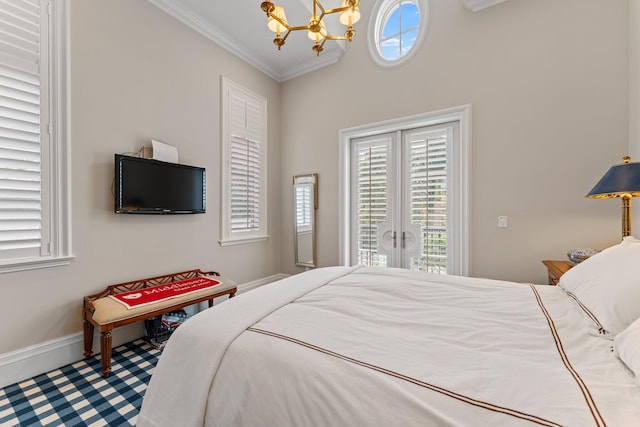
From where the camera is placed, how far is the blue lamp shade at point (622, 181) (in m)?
1.61

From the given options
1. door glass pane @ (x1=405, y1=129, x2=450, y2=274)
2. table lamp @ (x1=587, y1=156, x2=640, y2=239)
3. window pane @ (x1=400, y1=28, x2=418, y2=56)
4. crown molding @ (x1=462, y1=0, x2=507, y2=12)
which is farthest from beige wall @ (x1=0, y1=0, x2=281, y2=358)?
table lamp @ (x1=587, y1=156, x2=640, y2=239)

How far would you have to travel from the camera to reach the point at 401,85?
10.4 feet

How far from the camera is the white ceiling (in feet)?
9.25

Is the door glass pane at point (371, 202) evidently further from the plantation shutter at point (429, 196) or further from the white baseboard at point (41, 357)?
the white baseboard at point (41, 357)

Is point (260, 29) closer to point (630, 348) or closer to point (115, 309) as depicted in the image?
point (115, 309)

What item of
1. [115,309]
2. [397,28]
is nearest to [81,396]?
[115,309]

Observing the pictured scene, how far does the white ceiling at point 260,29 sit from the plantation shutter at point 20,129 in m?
1.14

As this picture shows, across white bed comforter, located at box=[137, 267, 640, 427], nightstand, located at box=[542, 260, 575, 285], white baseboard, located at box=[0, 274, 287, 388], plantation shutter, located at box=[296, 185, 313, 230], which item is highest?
plantation shutter, located at box=[296, 185, 313, 230]

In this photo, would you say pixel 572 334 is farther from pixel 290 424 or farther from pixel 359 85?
pixel 359 85

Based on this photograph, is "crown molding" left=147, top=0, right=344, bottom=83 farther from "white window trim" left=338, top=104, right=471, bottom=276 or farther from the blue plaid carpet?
the blue plaid carpet

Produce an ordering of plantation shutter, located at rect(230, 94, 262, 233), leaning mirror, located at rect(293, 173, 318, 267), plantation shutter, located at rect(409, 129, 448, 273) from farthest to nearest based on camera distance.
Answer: leaning mirror, located at rect(293, 173, 318, 267) < plantation shutter, located at rect(230, 94, 262, 233) < plantation shutter, located at rect(409, 129, 448, 273)

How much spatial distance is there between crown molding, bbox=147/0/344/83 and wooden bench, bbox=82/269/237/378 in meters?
2.68

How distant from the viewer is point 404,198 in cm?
323

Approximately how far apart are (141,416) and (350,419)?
959mm
